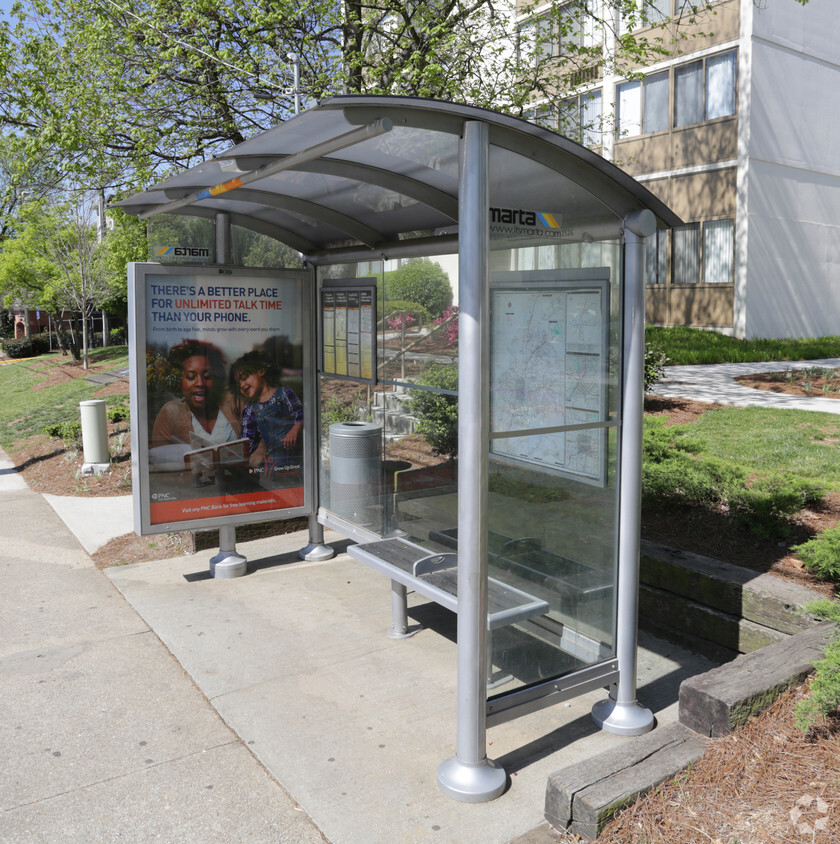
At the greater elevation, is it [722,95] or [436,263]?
[722,95]

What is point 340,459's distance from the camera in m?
5.97

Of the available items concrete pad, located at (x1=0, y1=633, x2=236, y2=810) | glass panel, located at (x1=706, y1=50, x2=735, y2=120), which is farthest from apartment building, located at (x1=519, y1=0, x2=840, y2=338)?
concrete pad, located at (x1=0, y1=633, x2=236, y2=810)

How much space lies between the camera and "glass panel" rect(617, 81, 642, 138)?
2378 cm

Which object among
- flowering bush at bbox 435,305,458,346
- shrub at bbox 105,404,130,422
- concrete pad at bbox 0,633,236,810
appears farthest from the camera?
shrub at bbox 105,404,130,422

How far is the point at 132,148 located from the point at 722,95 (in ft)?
51.7

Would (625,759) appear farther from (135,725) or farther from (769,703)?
(135,725)

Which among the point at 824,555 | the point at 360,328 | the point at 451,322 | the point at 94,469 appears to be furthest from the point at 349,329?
the point at 94,469

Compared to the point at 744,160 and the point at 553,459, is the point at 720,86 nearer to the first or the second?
the point at 744,160

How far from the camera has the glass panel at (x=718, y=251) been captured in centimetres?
2167

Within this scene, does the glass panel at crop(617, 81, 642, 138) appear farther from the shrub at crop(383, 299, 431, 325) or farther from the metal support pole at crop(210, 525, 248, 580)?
the metal support pole at crop(210, 525, 248, 580)

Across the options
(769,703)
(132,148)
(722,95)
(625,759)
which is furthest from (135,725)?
(722,95)

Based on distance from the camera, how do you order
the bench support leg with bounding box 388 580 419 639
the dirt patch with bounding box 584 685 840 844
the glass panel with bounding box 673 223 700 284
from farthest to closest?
1. the glass panel with bounding box 673 223 700 284
2. the bench support leg with bounding box 388 580 419 639
3. the dirt patch with bounding box 584 685 840 844

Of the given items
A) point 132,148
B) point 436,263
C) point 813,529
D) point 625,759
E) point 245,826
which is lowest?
point 245,826

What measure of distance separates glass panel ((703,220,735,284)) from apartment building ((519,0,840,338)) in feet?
0.09
